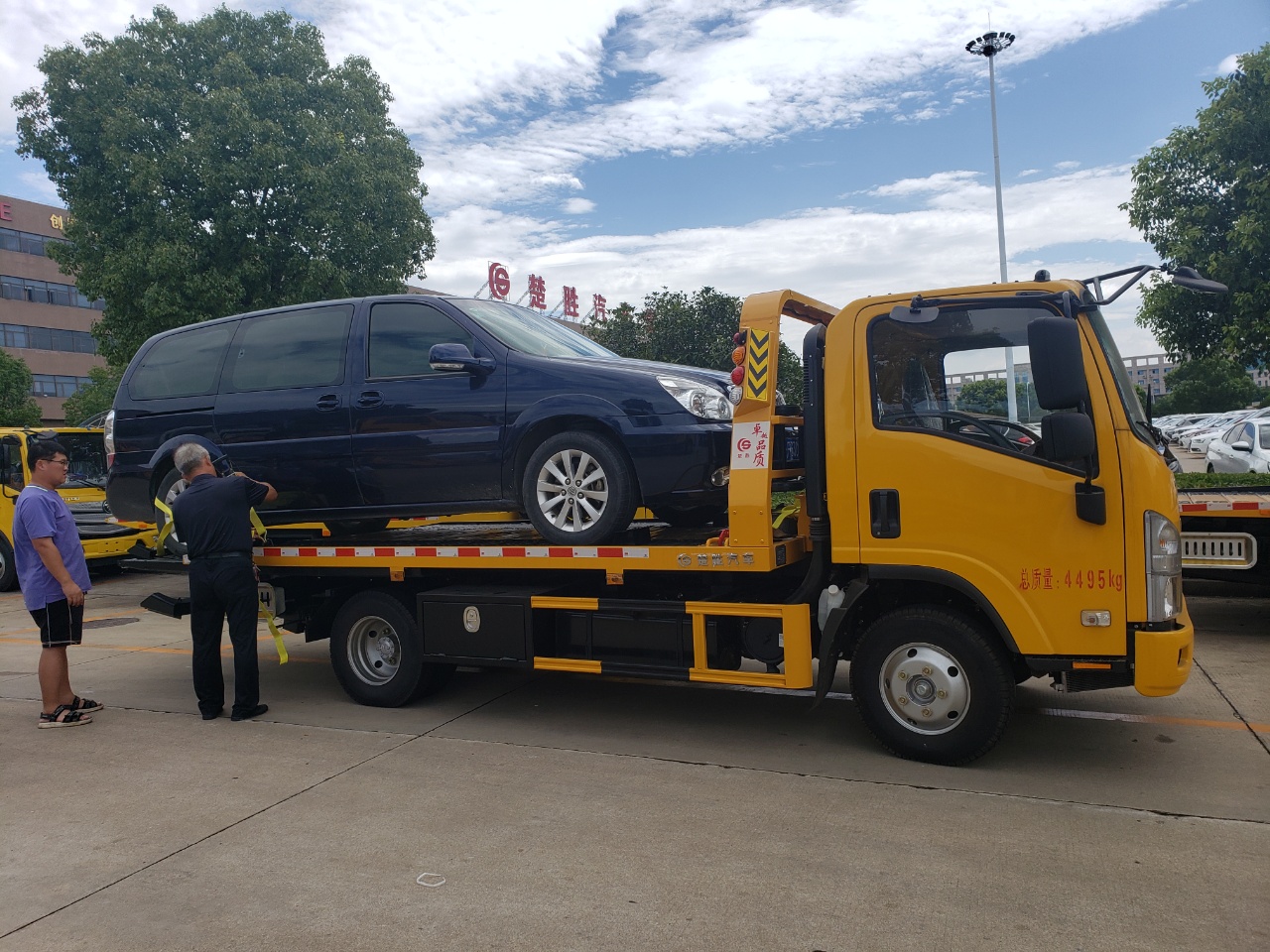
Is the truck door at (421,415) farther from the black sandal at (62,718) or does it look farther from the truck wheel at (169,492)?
the black sandal at (62,718)

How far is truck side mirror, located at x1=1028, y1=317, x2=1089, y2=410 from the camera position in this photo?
4.18 m

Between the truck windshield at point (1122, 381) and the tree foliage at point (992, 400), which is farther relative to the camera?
the tree foliage at point (992, 400)

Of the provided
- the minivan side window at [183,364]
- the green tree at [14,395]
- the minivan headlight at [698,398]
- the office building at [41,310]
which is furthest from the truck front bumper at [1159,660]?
the office building at [41,310]

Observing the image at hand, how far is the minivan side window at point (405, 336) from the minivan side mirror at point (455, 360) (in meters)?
0.24

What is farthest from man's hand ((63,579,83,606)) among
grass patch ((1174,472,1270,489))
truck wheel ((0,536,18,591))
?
grass patch ((1174,472,1270,489))

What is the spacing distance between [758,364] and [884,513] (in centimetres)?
99

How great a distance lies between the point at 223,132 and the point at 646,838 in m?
15.2

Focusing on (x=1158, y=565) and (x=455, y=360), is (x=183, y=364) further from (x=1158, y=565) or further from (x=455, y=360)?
(x=1158, y=565)

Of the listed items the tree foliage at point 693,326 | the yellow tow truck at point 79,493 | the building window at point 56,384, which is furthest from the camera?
the building window at point 56,384

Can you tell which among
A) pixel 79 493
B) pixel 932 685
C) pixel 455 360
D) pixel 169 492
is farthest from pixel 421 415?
pixel 79 493

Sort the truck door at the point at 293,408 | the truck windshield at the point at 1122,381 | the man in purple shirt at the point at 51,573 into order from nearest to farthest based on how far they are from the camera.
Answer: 1. the truck windshield at the point at 1122,381
2. the man in purple shirt at the point at 51,573
3. the truck door at the point at 293,408

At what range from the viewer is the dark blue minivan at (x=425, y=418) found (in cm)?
539

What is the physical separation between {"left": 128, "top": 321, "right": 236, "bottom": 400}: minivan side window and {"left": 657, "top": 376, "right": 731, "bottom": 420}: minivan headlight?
3.33 meters

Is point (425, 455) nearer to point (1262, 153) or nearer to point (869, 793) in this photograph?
point (869, 793)
